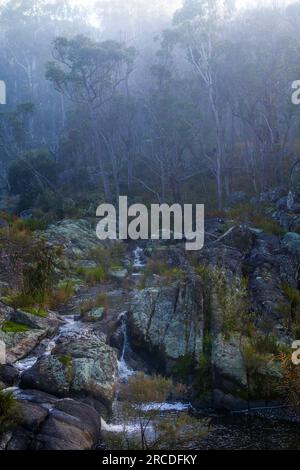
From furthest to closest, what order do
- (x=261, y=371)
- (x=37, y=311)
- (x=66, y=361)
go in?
(x=37, y=311)
(x=261, y=371)
(x=66, y=361)

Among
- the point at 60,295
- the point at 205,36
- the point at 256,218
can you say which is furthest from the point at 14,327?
the point at 205,36

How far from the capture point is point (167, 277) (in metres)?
13.2

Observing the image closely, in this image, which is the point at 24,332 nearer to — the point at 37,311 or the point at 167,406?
the point at 37,311

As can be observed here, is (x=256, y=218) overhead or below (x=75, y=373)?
overhead

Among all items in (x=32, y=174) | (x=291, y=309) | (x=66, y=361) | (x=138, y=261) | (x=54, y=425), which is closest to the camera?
(x=54, y=425)

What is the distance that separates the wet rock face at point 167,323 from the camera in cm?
1090

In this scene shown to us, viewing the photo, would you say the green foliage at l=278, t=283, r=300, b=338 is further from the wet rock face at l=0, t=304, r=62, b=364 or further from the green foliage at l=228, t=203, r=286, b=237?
the green foliage at l=228, t=203, r=286, b=237

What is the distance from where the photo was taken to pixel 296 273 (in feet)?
44.7

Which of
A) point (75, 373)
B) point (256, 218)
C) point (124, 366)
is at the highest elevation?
point (256, 218)

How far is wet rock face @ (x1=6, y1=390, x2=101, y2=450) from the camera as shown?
7.48 m

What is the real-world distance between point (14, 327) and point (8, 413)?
374cm

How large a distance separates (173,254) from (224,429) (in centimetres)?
859

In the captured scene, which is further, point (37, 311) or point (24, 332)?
point (37, 311)

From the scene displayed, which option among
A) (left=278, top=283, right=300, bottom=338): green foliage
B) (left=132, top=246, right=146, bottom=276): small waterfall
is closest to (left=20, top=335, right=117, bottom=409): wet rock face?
(left=278, top=283, right=300, bottom=338): green foliage
